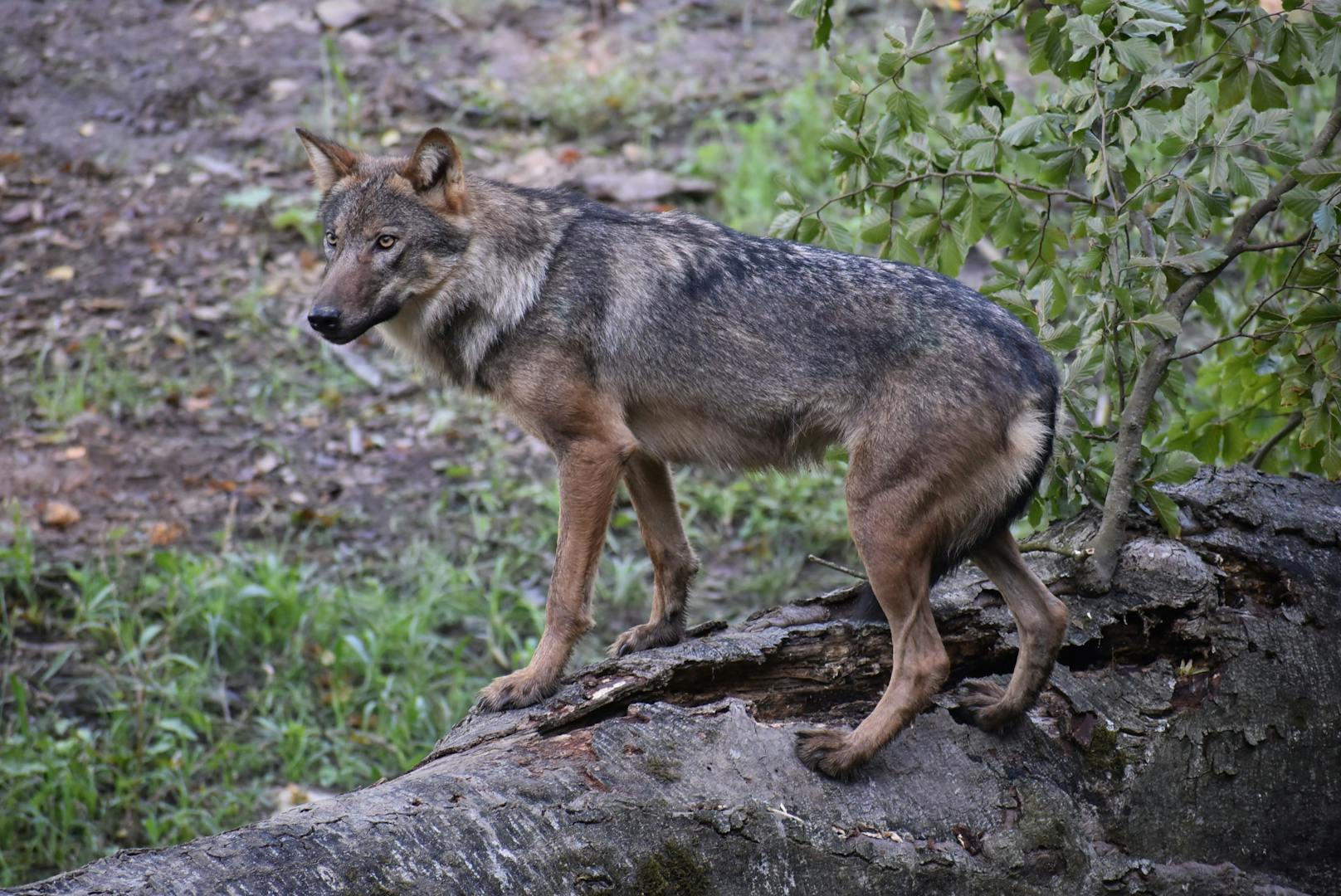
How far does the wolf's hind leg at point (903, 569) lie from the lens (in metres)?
4.19

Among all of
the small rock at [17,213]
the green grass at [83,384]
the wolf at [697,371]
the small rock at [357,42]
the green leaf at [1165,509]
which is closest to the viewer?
the wolf at [697,371]

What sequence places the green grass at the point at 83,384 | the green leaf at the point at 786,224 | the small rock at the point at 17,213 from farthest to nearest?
the small rock at the point at 17,213, the green grass at the point at 83,384, the green leaf at the point at 786,224

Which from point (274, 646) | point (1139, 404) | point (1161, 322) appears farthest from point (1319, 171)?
point (274, 646)

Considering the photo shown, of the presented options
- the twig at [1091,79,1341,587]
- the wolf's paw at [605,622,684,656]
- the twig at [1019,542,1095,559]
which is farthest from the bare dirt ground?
the twig at [1091,79,1341,587]

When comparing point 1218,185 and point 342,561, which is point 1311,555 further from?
point 342,561

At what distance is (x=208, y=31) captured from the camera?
1191 cm

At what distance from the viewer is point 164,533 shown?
803 cm

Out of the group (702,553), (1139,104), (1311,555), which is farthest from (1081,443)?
(702,553)

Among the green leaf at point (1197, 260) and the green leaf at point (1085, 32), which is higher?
the green leaf at point (1085, 32)

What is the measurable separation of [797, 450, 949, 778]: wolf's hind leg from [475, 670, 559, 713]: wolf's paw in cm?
125

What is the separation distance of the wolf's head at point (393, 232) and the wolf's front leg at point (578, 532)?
100 centimetres

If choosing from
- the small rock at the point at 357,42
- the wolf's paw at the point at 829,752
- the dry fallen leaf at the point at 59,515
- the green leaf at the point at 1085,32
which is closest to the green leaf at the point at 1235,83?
the green leaf at the point at 1085,32

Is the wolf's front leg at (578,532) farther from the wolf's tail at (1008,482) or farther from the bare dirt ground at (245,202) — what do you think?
the bare dirt ground at (245,202)

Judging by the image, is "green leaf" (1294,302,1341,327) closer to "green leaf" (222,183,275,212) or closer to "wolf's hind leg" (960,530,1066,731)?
"wolf's hind leg" (960,530,1066,731)
